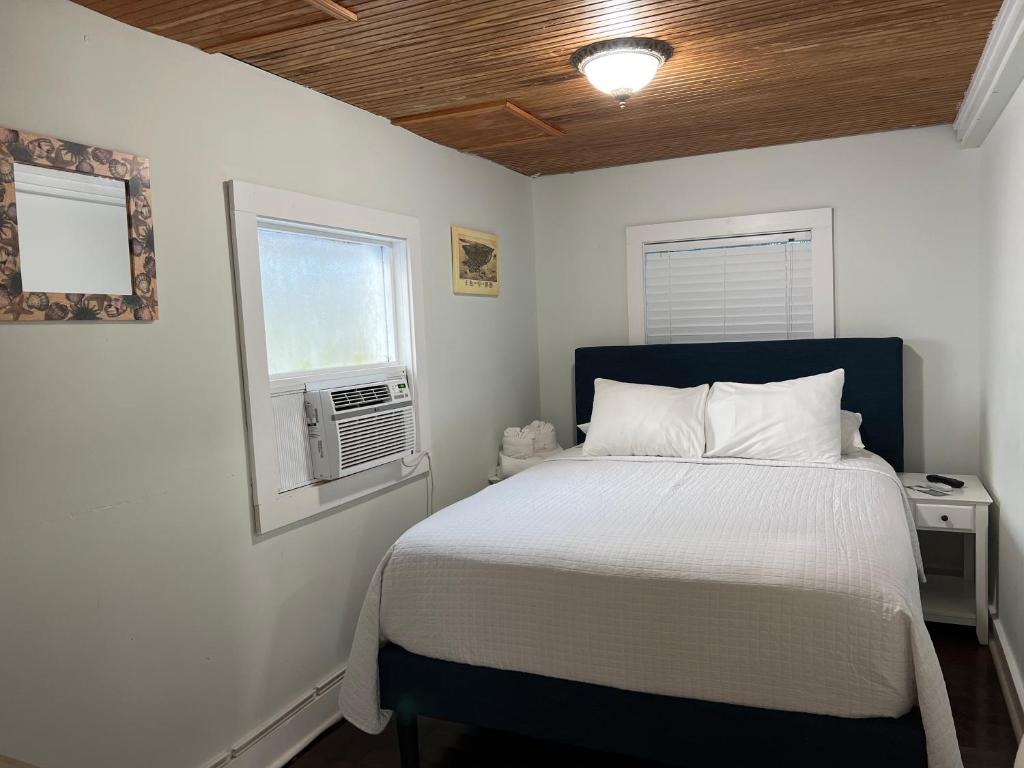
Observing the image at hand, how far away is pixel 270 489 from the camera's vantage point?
251cm

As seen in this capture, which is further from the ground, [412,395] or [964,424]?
[412,395]

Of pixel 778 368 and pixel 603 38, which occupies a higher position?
pixel 603 38

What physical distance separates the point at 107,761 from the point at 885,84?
3.31 meters

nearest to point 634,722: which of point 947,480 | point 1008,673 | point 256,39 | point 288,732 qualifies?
point 288,732

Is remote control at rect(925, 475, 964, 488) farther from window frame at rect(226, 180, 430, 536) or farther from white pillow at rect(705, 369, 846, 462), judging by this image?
window frame at rect(226, 180, 430, 536)

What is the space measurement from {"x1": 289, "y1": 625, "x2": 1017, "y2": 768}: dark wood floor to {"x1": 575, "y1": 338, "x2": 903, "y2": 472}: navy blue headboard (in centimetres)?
119

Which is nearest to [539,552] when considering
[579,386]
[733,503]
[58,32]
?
[733,503]

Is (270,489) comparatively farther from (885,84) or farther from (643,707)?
(885,84)

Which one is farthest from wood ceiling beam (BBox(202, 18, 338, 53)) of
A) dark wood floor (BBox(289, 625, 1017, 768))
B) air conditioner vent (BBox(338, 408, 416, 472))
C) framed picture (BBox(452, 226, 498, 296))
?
dark wood floor (BBox(289, 625, 1017, 768))

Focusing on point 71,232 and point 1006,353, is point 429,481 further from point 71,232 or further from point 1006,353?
point 1006,353

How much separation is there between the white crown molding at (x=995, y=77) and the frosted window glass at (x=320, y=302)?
7.40ft

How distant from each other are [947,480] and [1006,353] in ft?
2.47

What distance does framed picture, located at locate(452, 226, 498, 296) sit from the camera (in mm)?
3617

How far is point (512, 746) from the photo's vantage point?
100 inches
